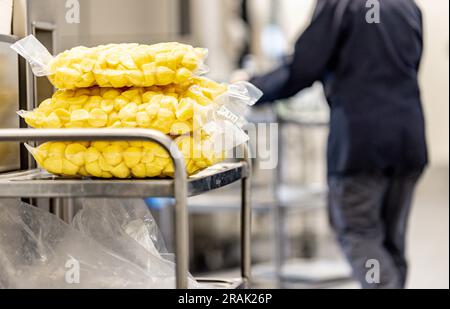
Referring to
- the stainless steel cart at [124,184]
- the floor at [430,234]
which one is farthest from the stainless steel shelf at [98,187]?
the floor at [430,234]

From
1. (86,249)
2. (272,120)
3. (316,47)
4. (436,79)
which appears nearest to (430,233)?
(436,79)

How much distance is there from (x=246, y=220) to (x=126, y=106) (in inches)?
16.9

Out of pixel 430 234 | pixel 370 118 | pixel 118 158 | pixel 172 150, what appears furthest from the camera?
pixel 430 234

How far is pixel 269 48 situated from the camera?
539cm

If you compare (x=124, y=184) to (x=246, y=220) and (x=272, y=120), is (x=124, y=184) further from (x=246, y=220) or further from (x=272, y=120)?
(x=272, y=120)

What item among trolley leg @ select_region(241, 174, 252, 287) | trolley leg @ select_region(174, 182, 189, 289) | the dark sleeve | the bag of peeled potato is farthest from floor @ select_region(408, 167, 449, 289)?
trolley leg @ select_region(174, 182, 189, 289)

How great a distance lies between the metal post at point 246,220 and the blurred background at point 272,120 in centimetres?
35

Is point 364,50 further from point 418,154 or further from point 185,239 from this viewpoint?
point 185,239

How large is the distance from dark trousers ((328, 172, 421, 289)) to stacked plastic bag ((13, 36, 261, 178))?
3.83 ft

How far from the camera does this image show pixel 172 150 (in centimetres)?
108

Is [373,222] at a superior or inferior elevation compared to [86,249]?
inferior

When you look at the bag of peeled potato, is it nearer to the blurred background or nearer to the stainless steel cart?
the stainless steel cart

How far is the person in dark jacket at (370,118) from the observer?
2.32m
